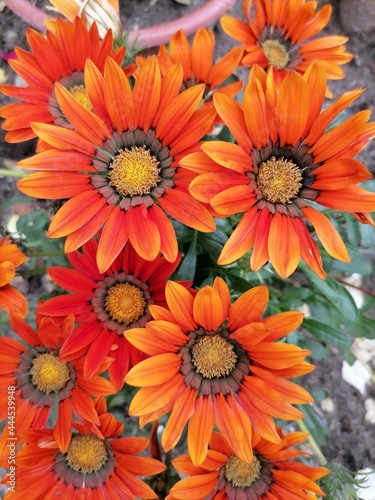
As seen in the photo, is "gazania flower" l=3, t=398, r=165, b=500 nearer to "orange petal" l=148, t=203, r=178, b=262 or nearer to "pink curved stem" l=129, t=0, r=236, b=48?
"orange petal" l=148, t=203, r=178, b=262

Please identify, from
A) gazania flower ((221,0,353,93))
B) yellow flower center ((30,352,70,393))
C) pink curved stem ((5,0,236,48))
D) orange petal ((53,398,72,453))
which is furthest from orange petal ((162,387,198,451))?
pink curved stem ((5,0,236,48))

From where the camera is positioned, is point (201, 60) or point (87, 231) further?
point (201, 60)

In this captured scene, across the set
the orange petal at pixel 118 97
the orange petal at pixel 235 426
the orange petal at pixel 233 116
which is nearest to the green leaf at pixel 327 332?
the orange petal at pixel 235 426

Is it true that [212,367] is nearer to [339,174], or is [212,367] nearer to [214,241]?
[214,241]

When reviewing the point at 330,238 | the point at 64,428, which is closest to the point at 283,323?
the point at 330,238

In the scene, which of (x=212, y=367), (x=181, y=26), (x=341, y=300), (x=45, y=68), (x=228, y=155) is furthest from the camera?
(x=181, y=26)

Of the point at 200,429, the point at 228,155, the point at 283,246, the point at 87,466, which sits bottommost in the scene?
the point at 87,466
